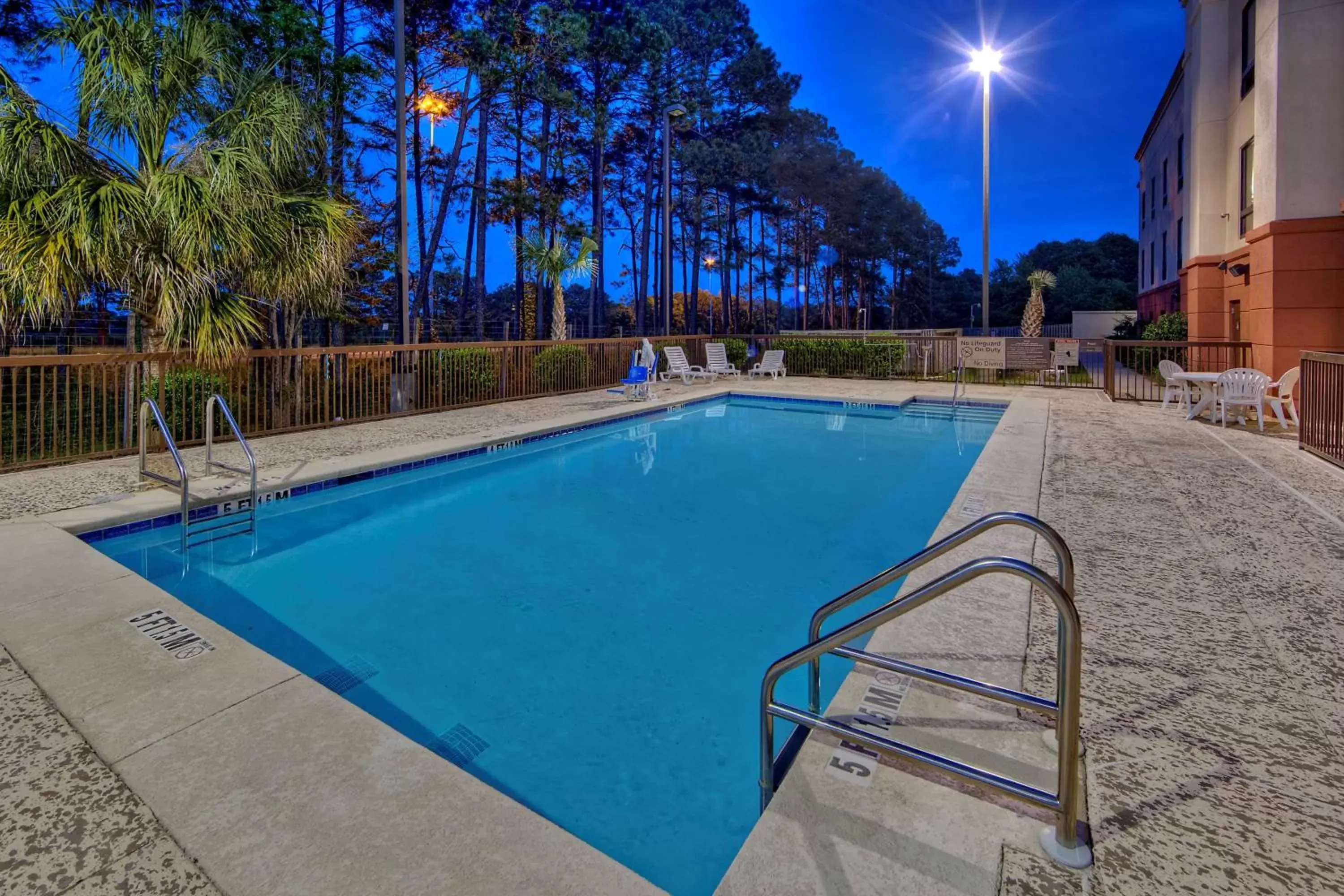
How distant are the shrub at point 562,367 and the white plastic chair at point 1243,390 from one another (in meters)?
9.01

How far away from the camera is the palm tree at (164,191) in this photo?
561 cm

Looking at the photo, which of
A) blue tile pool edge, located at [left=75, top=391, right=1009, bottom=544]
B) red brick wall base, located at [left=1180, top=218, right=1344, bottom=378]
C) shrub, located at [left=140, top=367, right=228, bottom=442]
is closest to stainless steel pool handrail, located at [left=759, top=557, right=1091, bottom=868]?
blue tile pool edge, located at [left=75, top=391, right=1009, bottom=544]

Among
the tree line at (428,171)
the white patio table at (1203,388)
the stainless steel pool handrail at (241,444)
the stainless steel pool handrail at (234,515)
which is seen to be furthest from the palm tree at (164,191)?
the white patio table at (1203,388)

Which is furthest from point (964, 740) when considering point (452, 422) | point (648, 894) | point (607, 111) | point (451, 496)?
point (607, 111)

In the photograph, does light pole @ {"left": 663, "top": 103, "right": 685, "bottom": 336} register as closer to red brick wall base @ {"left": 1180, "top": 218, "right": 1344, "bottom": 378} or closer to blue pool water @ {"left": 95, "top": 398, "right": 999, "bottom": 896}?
blue pool water @ {"left": 95, "top": 398, "right": 999, "bottom": 896}

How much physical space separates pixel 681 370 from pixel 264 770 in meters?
12.3

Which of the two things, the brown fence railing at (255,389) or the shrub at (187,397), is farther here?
the shrub at (187,397)

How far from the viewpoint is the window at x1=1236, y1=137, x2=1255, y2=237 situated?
35.3 ft

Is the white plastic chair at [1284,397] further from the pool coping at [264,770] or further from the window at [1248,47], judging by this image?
the pool coping at [264,770]

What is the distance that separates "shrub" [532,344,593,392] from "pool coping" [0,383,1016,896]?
339 inches

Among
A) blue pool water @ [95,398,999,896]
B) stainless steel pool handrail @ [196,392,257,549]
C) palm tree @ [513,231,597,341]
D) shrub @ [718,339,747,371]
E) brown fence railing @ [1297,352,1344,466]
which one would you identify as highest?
palm tree @ [513,231,597,341]

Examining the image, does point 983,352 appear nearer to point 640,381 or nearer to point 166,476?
point 640,381

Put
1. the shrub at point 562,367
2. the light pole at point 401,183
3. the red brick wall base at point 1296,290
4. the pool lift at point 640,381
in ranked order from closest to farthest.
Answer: the red brick wall base at point 1296,290 < the light pole at point 401,183 < the pool lift at point 640,381 < the shrub at point 562,367

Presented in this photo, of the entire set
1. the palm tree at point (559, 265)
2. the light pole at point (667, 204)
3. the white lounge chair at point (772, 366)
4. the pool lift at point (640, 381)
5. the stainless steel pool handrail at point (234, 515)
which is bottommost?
the stainless steel pool handrail at point (234, 515)
